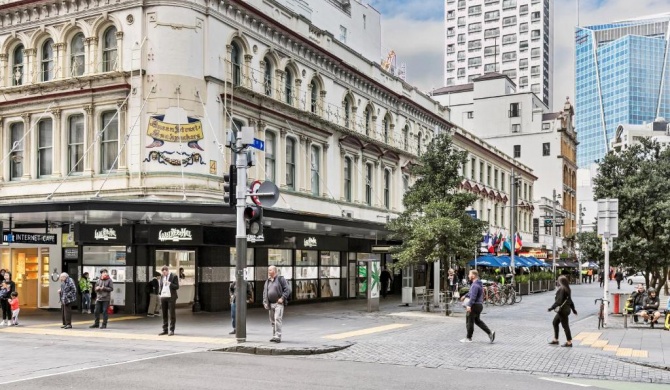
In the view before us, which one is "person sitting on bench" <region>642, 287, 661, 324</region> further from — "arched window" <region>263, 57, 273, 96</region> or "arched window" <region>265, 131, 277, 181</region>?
"arched window" <region>263, 57, 273, 96</region>

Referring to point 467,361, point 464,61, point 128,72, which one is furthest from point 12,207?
point 464,61

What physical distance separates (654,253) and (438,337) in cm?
1139

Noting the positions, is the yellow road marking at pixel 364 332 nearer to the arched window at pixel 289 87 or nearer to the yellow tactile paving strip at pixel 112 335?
the yellow tactile paving strip at pixel 112 335

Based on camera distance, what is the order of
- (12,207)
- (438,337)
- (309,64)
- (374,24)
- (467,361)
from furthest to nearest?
(374,24) → (309,64) → (12,207) → (438,337) → (467,361)

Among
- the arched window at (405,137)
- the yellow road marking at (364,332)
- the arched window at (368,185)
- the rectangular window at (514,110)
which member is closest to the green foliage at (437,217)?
the yellow road marking at (364,332)

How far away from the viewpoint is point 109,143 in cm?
2680

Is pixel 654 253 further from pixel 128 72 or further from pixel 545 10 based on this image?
pixel 545 10

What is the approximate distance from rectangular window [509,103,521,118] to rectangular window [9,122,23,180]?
6362 centimetres

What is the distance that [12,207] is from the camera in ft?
76.1

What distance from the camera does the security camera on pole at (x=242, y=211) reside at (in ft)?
57.1

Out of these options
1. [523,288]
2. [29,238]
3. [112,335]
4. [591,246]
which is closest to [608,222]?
[591,246]

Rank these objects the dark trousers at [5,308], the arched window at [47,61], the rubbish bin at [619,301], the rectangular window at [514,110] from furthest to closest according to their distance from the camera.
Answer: the rectangular window at [514,110], the rubbish bin at [619,301], the arched window at [47,61], the dark trousers at [5,308]

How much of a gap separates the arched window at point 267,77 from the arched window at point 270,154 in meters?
1.67

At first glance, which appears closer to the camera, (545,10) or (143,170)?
(143,170)
